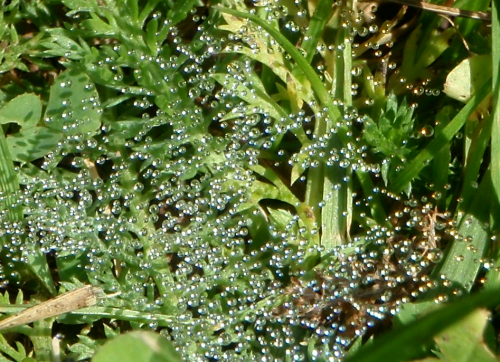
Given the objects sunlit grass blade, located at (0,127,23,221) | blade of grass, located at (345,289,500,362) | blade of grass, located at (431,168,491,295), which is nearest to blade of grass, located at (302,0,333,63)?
blade of grass, located at (431,168,491,295)

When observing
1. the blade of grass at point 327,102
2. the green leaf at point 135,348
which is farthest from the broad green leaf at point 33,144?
the green leaf at point 135,348

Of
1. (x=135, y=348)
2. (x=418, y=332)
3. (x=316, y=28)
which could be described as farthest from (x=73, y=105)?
(x=418, y=332)

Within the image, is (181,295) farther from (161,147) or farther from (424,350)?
(424,350)

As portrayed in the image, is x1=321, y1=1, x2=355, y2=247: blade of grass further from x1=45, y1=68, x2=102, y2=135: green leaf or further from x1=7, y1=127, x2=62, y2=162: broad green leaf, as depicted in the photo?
x1=7, y1=127, x2=62, y2=162: broad green leaf

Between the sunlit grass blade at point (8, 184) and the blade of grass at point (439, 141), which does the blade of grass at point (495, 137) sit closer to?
the blade of grass at point (439, 141)

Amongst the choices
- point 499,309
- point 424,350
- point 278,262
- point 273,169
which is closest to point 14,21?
point 273,169

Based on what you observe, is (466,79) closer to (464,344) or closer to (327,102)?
(327,102)
